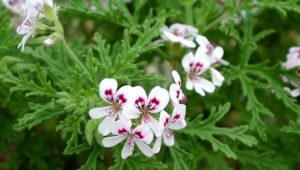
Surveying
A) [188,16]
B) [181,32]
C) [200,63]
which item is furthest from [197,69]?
[188,16]

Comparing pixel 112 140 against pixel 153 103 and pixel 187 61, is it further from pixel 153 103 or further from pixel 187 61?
pixel 187 61

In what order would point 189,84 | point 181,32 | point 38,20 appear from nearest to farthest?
point 38,20 → point 189,84 → point 181,32

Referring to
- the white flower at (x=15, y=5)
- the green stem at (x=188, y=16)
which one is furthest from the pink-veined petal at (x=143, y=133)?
the white flower at (x=15, y=5)

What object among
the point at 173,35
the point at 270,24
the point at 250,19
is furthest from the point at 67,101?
the point at 270,24

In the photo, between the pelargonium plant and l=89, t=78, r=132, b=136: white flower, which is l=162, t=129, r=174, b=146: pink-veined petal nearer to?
the pelargonium plant

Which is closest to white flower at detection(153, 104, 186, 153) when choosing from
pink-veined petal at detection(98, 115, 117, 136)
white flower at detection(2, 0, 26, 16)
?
pink-veined petal at detection(98, 115, 117, 136)

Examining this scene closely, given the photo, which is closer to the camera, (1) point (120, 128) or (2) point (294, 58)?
(1) point (120, 128)

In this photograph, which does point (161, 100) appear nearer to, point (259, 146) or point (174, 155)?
point (174, 155)
